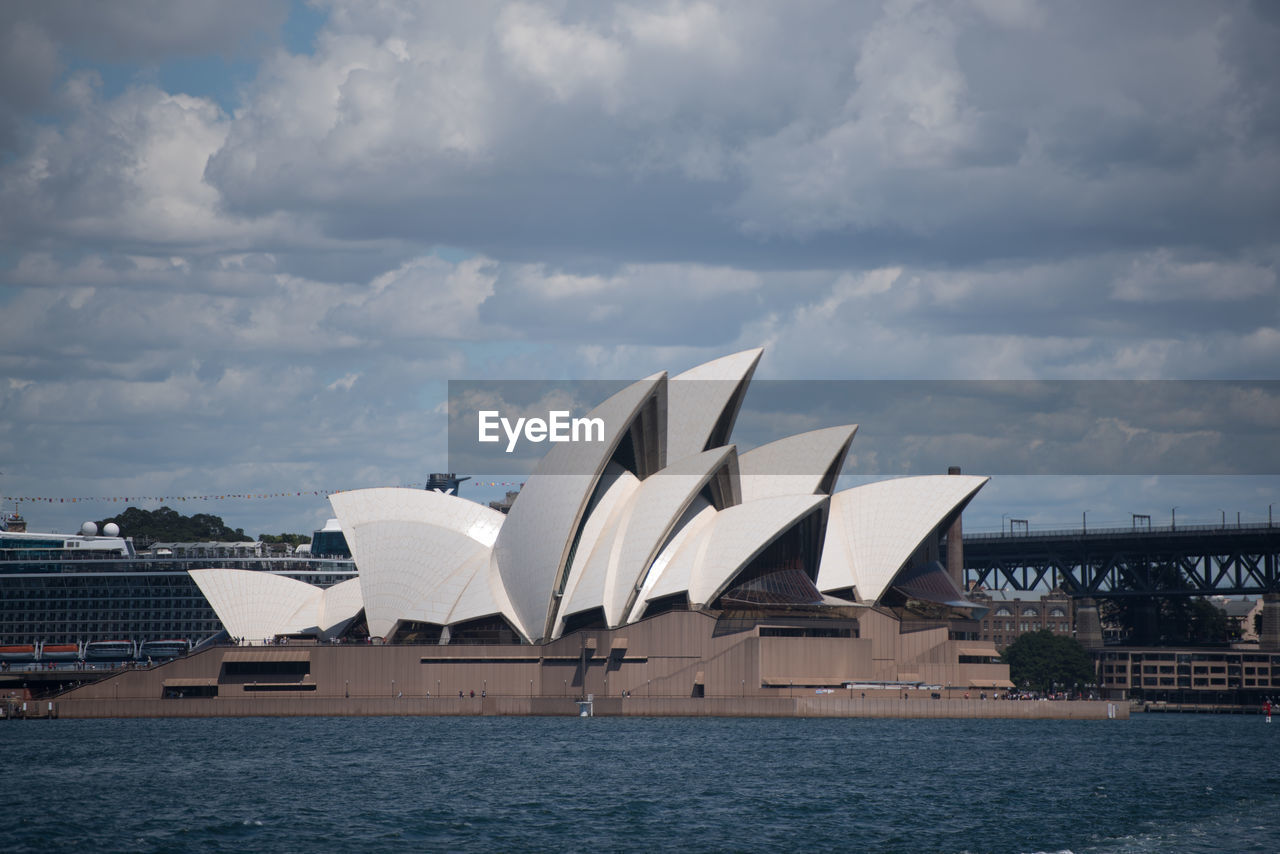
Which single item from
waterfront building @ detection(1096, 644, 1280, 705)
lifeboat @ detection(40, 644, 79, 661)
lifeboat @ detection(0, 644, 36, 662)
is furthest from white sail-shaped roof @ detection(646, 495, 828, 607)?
lifeboat @ detection(0, 644, 36, 662)

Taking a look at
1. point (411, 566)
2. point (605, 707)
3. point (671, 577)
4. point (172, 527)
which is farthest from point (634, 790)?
point (172, 527)

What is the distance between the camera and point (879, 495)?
281 ft

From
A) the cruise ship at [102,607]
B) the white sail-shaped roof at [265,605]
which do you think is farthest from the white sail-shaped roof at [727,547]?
the cruise ship at [102,607]

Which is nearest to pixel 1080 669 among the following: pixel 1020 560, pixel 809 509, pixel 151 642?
pixel 1020 560

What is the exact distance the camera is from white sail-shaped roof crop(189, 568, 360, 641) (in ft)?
296

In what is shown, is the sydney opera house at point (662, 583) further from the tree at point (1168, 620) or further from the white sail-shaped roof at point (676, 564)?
the tree at point (1168, 620)

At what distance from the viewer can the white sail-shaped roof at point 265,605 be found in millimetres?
90250

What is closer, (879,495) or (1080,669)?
(879,495)

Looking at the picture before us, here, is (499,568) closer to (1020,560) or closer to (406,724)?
(406,724)

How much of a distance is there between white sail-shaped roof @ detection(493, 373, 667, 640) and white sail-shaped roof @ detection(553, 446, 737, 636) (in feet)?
4.68

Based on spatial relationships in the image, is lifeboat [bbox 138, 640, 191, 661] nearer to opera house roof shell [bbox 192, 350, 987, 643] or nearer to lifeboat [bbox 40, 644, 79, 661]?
lifeboat [bbox 40, 644, 79, 661]

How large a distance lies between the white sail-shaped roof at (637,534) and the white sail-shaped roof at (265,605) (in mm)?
17549

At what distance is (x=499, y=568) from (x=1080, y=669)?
190ft

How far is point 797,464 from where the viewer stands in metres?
83.6
